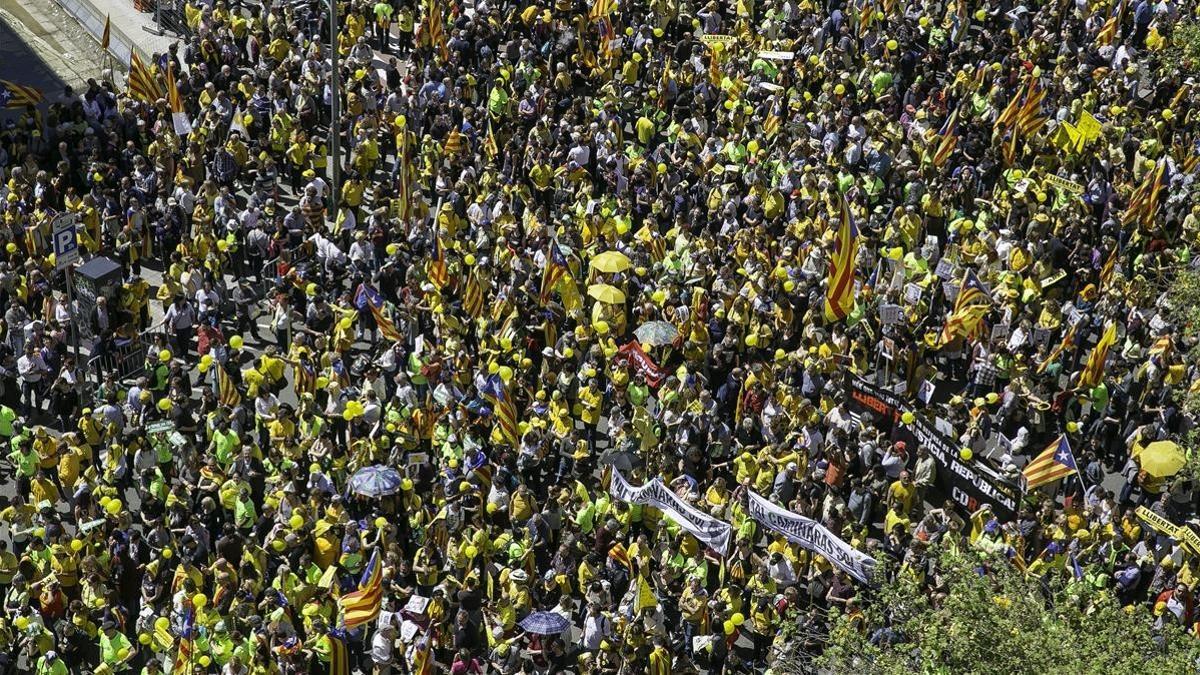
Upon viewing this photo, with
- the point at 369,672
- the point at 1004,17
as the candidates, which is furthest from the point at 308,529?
the point at 1004,17

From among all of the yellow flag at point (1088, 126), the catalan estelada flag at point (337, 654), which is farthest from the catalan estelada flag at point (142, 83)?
the yellow flag at point (1088, 126)

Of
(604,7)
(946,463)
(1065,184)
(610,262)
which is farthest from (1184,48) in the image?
(946,463)

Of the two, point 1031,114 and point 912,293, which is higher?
point 1031,114

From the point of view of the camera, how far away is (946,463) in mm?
26312

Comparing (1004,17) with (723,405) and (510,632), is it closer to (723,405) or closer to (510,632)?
(723,405)

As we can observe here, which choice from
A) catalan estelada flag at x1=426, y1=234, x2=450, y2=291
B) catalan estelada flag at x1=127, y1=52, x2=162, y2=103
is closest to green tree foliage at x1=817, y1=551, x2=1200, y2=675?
catalan estelada flag at x1=426, y1=234, x2=450, y2=291

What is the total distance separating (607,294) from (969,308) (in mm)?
5557

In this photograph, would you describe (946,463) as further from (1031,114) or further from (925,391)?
(1031,114)

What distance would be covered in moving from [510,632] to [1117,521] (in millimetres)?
8389

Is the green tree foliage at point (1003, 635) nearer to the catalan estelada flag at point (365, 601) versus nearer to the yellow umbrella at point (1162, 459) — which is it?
the yellow umbrella at point (1162, 459)

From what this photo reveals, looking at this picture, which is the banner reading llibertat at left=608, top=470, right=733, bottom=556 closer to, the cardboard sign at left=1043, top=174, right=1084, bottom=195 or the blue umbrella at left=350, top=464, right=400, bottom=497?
the blue umbrella at left=350, top=464, right=400, bottom=497

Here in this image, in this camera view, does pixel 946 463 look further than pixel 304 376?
No

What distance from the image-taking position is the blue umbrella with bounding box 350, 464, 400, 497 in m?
25.5

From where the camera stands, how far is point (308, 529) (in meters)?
25.1
